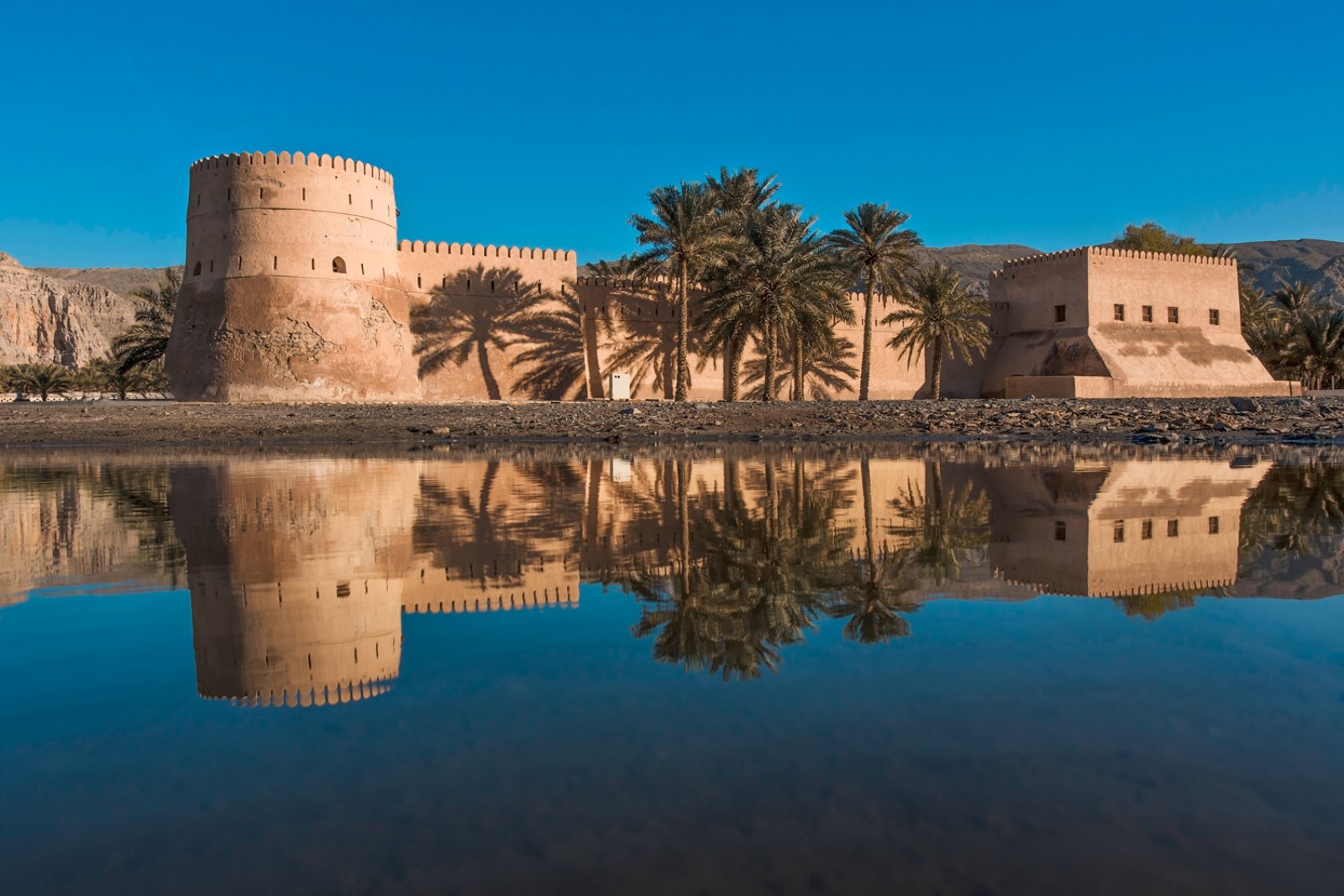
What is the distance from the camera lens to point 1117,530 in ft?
Result: 18.6

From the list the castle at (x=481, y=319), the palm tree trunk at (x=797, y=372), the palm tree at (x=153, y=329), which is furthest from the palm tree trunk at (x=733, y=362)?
the palm tree at (x=153, y=329)

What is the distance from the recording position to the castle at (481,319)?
2166 centimetres

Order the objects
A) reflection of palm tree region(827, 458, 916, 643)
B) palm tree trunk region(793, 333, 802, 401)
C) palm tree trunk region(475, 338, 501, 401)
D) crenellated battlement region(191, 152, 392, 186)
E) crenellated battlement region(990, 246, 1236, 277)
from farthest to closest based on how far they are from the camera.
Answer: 1. crenellated battlement region(990, 246, 1236, 277)
2. palm tree trunk region(793, 333, 802, 401)
3. palm tree trunk region(475, 338, 501, 401)
4. crenellated battlement region(191, 152, 392, 186)
5. reflection of palm tree region(827, 458, 916, 643)

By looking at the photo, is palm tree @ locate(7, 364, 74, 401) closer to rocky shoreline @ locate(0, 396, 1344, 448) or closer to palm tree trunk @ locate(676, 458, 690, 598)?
rocky shoreline @ locate(0, 396, 1344, 448)

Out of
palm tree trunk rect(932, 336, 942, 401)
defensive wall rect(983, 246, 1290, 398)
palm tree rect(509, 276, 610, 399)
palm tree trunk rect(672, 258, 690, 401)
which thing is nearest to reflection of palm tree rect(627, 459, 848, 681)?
palm tree trunk rect(672, 258, 690, 401)

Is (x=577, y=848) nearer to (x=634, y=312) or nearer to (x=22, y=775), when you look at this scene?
(x=22, y=775)

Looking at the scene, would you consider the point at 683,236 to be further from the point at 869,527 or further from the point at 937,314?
the point at 869,527

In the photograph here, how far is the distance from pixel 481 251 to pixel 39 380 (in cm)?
2742

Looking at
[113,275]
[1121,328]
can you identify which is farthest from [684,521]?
[113,275]

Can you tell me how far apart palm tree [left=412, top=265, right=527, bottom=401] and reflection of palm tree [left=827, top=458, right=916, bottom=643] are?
20.9 m

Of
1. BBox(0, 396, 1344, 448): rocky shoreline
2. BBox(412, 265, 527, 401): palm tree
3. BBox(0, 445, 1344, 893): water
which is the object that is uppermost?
BBox(412, 265, 527, 401): palm tree

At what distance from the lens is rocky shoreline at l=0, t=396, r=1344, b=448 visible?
15945 millimetres

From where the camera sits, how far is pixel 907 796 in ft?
6.48

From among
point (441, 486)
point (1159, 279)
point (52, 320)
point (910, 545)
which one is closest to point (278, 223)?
point (441, 486)
